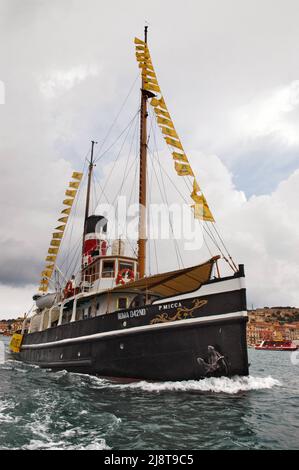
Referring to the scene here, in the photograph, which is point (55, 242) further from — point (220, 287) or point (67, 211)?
point (220, 287)

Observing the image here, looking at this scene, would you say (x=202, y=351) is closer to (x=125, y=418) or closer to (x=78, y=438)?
(x=125, y=418)

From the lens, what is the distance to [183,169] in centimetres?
1688

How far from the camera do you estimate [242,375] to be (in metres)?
12.8

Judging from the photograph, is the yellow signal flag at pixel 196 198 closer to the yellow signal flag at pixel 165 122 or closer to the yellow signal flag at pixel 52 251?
the yellow signal flag at pixel 165 122

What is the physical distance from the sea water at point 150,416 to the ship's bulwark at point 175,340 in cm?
59

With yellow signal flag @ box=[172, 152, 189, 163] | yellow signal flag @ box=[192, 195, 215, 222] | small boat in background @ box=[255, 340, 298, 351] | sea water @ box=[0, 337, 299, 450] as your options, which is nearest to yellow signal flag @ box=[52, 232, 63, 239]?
yellow signal flag @ box=[172, 152, 189, 163]

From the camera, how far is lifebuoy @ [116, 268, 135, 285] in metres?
18.9

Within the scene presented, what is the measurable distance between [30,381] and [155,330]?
7213mm

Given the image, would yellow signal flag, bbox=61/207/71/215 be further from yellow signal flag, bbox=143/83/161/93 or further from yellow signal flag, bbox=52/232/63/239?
yellow signal flag, bbox=143/83/161/93

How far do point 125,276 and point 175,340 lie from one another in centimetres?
690

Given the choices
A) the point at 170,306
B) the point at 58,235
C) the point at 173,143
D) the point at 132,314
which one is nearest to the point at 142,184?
the point at 173,143

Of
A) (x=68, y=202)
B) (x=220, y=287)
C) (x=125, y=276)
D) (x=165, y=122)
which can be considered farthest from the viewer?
(x=68, y=202)

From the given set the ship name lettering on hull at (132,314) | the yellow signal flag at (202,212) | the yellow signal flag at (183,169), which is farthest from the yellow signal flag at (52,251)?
the yellow signal flag at (202,212)

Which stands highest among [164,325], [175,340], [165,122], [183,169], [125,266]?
[165,122]
